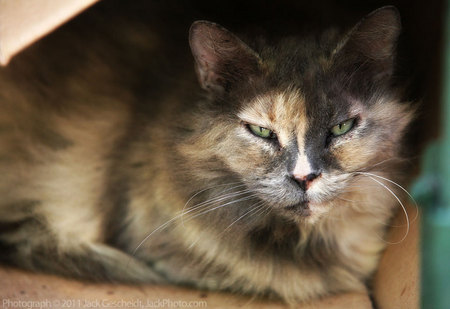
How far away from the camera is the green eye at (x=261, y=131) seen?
150cm

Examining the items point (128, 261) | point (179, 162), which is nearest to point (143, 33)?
point (179, 162)

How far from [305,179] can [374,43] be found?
419 millimetres

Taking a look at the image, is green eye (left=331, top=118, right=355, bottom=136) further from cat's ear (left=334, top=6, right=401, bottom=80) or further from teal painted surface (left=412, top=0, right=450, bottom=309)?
teal painted surface (left=412, top=0, right=450, bottom=309)

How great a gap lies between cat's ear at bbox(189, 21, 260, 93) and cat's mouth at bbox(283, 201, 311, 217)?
1.20 feet

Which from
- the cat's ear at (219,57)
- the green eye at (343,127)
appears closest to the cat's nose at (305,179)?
the green eye at (343,127)

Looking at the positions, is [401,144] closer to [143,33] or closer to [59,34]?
[143,33]

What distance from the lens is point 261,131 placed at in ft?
4.98

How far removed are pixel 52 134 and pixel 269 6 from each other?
87cm

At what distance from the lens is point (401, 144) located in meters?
1.70

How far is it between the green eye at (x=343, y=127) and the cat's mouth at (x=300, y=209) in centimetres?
20

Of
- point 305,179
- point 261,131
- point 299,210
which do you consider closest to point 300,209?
point 299,210

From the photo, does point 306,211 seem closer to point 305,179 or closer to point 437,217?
point 305,179

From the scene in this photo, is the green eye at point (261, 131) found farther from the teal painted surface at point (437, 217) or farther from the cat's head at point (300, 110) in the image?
the teal painted surface at point (437, 217)

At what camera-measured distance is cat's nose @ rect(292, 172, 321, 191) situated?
139 centimetres
